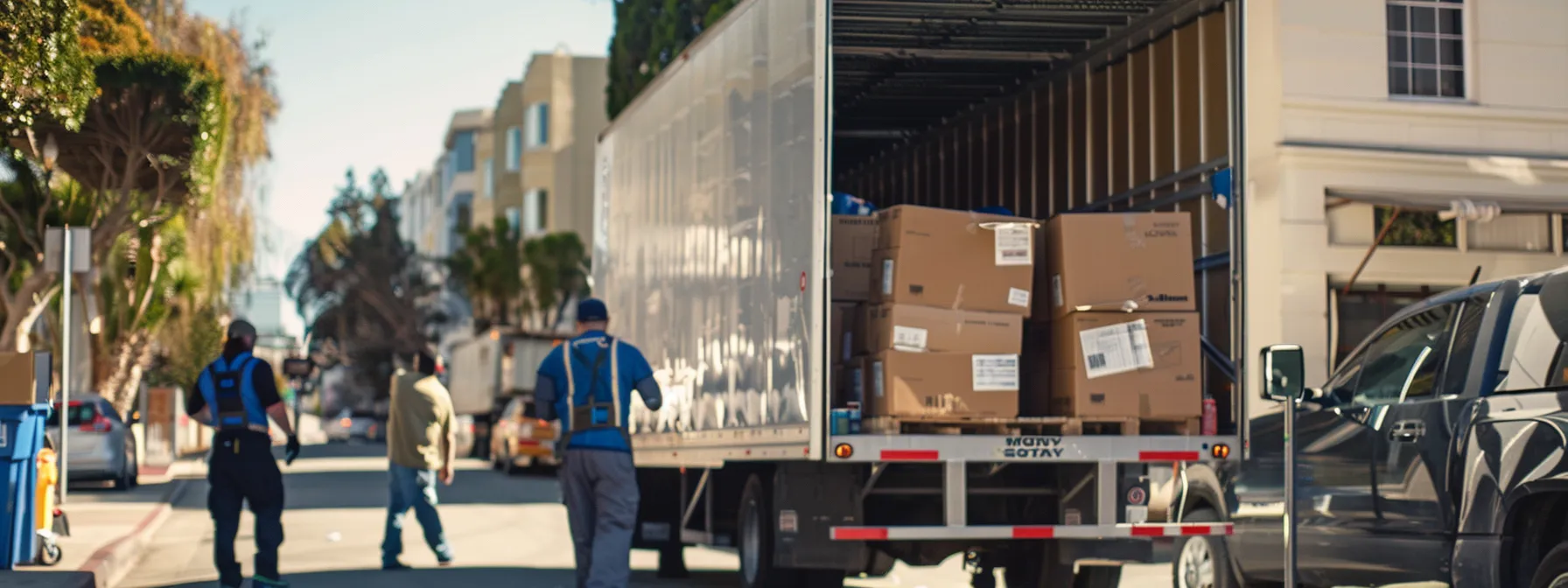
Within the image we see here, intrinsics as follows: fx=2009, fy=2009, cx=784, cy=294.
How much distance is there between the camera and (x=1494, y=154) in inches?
774

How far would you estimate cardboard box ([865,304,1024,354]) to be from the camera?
9594 millimetres

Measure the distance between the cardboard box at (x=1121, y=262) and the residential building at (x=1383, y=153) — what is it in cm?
934

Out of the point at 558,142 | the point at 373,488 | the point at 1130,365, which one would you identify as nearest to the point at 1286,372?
the point at 1130,365

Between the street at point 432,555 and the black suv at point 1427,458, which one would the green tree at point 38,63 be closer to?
the street at point 432,555

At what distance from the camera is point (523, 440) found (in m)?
33.4

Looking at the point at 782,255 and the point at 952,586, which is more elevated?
the point at 782,255

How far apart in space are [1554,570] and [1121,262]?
3174 mm

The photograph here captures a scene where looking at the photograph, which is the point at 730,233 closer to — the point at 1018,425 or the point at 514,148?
the point at 1018,425

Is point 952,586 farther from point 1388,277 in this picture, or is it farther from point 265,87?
point 265,87

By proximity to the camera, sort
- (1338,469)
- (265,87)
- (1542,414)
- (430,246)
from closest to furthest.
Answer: (1542,414) < (1338,469) < (265,87) < (430,246)

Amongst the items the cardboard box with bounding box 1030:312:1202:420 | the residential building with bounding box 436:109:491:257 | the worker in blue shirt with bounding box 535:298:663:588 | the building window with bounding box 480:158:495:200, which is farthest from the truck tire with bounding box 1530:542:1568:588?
the residential building with bounding box 436:109:491:257

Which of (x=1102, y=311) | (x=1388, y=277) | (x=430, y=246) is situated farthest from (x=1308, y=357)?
(x=430, y=246)

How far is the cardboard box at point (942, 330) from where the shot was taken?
9594 millimetres

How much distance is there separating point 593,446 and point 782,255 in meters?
1.38
